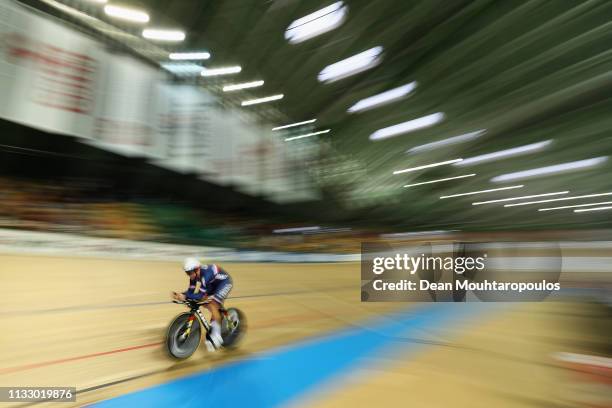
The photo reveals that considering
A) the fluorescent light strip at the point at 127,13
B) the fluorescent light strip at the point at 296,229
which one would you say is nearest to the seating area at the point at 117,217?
the fluorescent light strip at the point at 296,229

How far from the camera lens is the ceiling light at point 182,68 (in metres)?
3.74

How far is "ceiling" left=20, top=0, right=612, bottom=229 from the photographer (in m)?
3.63

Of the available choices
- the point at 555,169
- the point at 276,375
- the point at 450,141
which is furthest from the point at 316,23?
the point at 555,169

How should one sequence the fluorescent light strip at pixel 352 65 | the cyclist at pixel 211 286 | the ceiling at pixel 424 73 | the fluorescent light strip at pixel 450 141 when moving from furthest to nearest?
the fluorescent light strip at pixel 450 141, the fluorescent light strip at pixel 352 65, the ceiling at pixel 424 73, the cyclist at pixel 211 286

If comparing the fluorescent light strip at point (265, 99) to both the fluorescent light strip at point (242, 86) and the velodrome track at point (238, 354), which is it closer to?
the fluorescent light strip at point (242, 86)

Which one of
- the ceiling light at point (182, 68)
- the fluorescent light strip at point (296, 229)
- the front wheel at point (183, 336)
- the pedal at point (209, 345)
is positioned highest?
the ceiling light at point (182, 68)

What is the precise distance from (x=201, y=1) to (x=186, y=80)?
818 mm

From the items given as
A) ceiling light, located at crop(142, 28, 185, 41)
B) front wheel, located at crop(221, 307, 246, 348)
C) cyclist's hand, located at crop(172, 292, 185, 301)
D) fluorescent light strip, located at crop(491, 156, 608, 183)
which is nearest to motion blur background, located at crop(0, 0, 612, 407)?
ceiling light, located at crop(142, 28, 185, 41)

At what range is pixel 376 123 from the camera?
610 cm

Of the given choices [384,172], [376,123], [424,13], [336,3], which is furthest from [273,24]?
[384,172]

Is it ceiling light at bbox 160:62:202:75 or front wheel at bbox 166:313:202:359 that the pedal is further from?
ceiling light at bbox 160:62:202:75

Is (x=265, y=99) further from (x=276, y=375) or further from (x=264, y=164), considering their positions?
(x=276, y=375)

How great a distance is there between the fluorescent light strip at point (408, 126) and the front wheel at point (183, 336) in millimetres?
5172

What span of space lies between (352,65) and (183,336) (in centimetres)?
381
